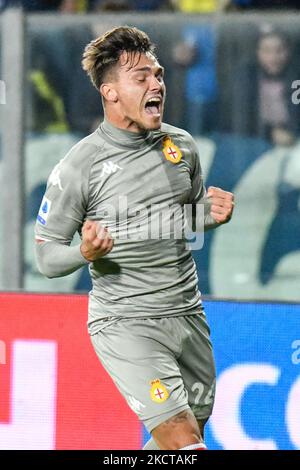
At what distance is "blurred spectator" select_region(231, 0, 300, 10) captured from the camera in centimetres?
726

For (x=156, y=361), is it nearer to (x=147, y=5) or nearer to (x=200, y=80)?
(x=200, y=80)

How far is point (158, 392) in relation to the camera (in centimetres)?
464

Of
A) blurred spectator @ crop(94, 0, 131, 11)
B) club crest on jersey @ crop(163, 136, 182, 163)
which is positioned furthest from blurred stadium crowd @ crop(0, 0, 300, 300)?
club crest on jersey @ crop(163, 136, 182, 163)

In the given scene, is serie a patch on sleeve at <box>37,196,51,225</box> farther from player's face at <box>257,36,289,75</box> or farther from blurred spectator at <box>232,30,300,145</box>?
player's face at <box>257,36,289,75</box>

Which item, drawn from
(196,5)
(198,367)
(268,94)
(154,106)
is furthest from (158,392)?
(196,5)

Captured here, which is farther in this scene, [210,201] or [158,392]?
[210,201]

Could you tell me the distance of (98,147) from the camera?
4777 mm

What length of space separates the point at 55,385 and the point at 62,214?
1493mm

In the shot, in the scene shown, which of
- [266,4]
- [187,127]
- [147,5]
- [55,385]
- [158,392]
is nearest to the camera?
[158,392]

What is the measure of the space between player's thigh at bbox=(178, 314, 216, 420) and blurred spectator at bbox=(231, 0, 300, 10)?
2.86 m

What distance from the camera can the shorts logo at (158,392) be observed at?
4633 mm

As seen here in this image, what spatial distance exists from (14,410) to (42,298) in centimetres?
55
